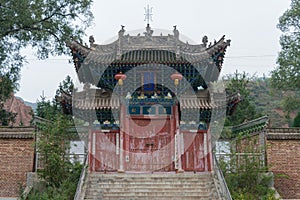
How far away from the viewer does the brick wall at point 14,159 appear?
1397 cm

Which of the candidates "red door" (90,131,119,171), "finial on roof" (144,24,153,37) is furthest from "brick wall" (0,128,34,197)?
"finial on roof" (144,24,153,37)

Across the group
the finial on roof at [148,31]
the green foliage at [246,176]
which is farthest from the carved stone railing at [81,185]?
the finial on roof at [148,31]

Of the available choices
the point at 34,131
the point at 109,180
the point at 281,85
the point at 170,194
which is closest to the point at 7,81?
the point at 34,131

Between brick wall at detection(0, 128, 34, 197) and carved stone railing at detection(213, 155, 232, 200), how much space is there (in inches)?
258

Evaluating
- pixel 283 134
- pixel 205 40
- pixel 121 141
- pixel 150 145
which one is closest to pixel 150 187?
pixel 121 141

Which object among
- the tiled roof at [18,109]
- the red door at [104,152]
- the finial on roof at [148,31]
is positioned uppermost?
the finial on roof at [148,31]

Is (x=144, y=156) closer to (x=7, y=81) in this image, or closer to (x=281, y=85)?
(x=7, y=81)

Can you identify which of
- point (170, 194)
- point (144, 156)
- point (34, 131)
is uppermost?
point (34, 131)

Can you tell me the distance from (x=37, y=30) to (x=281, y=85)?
14670 mm

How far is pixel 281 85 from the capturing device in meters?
24.0

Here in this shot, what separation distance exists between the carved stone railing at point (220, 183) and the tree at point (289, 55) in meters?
12.2

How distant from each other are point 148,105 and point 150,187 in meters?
3.53

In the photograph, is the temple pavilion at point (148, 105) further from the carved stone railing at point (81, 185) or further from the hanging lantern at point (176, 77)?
the carved stone railing at point (81, 185)

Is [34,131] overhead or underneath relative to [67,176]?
overhead
